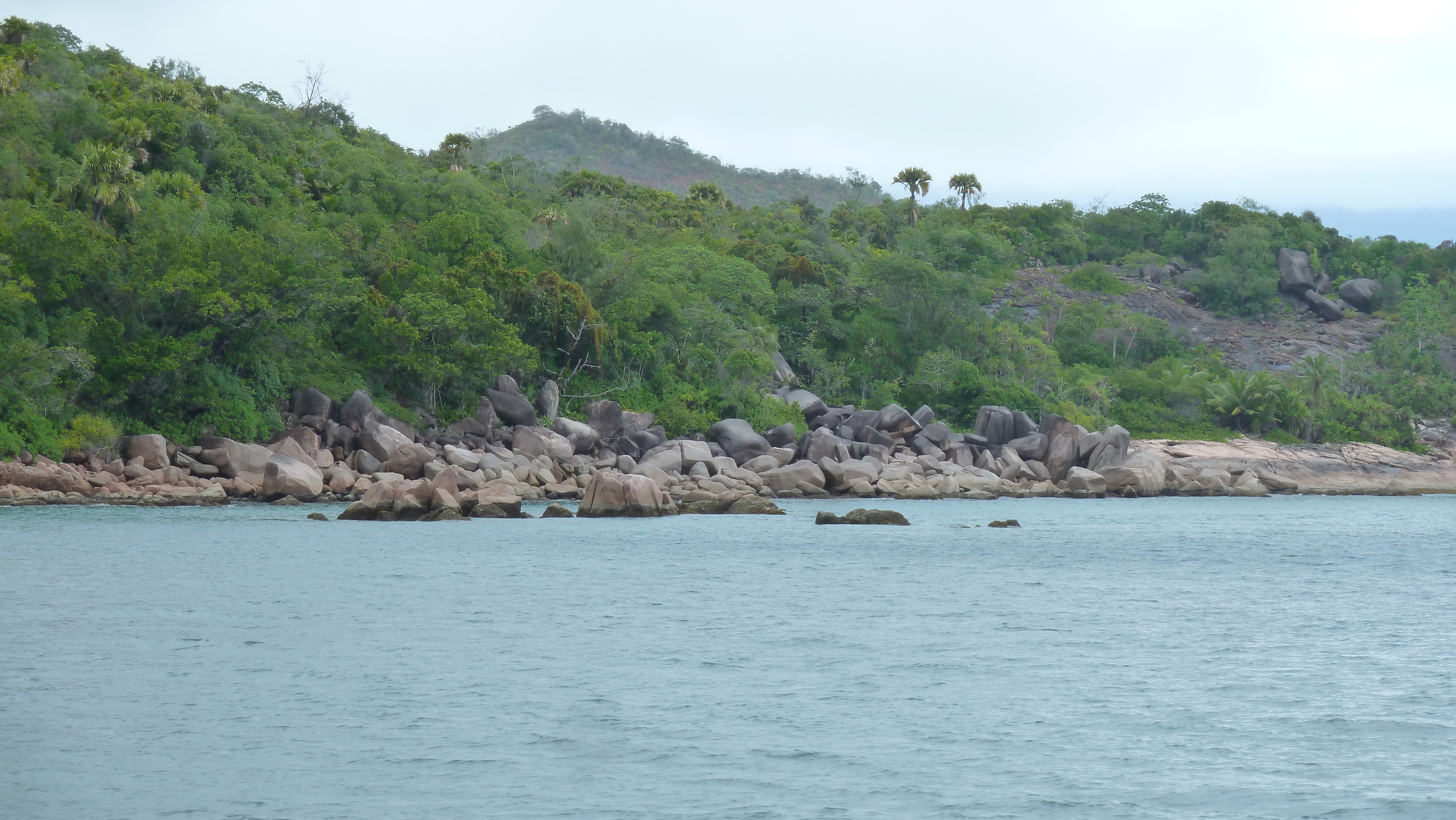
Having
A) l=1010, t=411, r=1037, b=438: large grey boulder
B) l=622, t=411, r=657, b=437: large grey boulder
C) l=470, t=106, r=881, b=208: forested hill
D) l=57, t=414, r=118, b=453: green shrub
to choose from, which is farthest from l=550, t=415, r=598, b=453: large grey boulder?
l=470, t=106, r=881, b=208: forested hill

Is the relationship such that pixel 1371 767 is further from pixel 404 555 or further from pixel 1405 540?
pixel 1405 540

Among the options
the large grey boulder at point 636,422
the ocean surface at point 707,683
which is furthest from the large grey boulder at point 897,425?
the ocean surface at point 707,683

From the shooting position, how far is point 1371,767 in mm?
10836

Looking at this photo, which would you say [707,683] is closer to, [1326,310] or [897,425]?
[897,425]

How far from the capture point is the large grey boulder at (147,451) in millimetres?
38656

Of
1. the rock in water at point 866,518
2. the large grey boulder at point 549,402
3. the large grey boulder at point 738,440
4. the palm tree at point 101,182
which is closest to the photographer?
the rock in water at point 866,518

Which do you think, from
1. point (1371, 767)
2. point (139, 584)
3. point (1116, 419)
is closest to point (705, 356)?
point (1116, 419)

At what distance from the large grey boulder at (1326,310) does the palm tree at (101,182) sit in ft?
257

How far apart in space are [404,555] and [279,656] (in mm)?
11596

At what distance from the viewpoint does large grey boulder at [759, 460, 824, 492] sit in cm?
4666

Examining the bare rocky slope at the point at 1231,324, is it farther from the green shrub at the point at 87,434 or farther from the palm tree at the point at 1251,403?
the green shrub at the point at 87,434

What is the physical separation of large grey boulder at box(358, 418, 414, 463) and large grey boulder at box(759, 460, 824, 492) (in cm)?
1372

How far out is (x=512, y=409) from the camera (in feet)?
159

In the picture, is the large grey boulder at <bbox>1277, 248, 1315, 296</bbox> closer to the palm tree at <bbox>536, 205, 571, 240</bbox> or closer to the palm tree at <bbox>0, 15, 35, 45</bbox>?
the palm tree at <bbox>536, 205, 571, 240</bbox>
